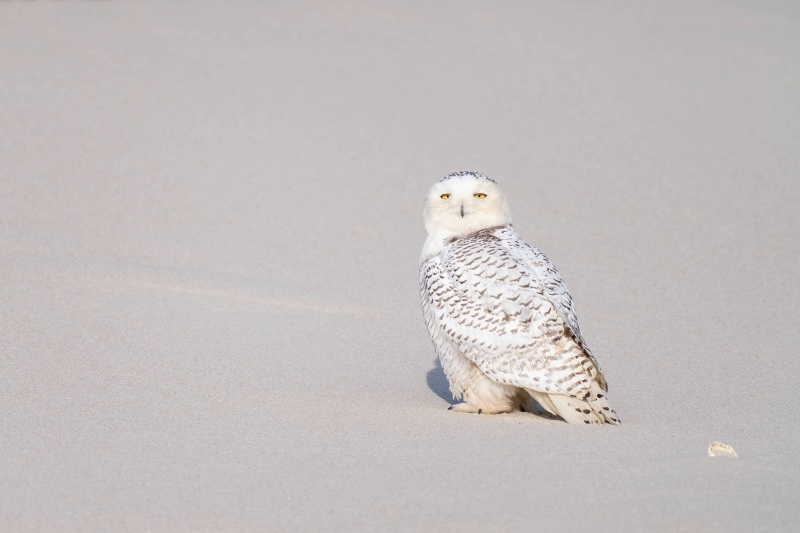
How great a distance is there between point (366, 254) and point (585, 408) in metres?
3.90

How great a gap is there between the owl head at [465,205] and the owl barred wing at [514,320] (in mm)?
239

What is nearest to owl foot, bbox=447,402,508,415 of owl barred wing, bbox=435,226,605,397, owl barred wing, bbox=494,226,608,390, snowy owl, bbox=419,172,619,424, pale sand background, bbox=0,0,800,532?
snowy owl, bbox=419,172,619,424

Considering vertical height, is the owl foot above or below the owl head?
below

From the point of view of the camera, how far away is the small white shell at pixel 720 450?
4137 millimetres

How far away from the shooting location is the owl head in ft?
16.8

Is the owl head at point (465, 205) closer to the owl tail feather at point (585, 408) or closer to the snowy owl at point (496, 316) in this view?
the snowy owl at point (496, 316)

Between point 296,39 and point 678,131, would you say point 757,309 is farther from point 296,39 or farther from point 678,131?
point 296,39

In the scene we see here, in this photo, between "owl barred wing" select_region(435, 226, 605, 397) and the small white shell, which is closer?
the small white shell

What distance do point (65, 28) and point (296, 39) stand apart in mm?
2867

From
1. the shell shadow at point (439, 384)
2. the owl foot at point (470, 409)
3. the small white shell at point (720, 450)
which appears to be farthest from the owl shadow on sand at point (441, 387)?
the small white shell at point (720, 450)

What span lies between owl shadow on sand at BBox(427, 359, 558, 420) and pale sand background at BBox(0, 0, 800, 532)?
32mm

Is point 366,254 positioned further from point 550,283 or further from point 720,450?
point 720,450

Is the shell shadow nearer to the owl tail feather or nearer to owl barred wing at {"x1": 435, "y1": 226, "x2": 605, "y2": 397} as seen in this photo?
owl barred wing at {"x1": 435, "y1": 226, "x2": 605, "y2": 397}

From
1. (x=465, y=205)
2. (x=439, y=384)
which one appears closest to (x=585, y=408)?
(x=465, y=205)
